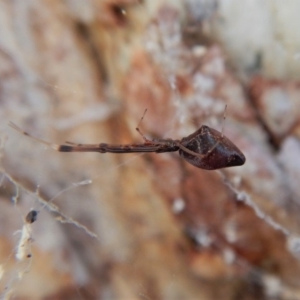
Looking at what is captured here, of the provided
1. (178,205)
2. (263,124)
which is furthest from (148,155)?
(263,124)

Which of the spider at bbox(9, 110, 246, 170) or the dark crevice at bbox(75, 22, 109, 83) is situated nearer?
the spider at bbox(9, 110, 246, 170)

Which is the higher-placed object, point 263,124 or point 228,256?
point 263,124

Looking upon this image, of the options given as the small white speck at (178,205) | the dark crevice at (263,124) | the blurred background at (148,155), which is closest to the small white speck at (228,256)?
the blurred background at (148,155)

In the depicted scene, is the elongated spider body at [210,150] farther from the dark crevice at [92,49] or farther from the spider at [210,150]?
the dark crevice at [92,49]

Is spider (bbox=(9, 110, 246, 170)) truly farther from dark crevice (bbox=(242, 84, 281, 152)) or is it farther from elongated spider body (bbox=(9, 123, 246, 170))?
dark crevice (bbox=(242, 84, 281, 152))

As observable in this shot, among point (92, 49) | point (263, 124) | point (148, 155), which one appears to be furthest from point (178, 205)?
point (92, 49)

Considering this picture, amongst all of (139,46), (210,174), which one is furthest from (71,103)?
(210,174)

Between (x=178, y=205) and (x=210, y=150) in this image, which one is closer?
(x=210, y=150)

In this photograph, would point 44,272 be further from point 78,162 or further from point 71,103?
point 71,103

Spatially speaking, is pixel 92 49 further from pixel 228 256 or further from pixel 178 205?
pixel 228 256

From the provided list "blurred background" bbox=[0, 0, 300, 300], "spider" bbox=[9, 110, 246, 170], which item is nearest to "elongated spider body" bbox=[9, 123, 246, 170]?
"spider" bbox=[9, 110, 246, 170]
